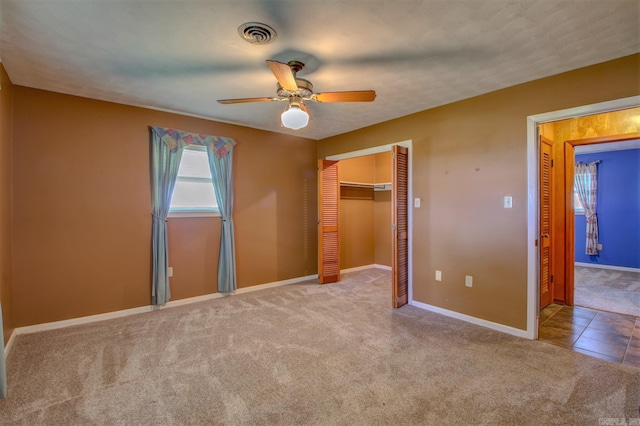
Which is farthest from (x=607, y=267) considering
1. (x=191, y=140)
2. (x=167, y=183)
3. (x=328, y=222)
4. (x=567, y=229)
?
(x=167, y=183)

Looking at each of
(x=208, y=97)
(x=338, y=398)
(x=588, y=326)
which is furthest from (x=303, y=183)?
(x=588, y=326)

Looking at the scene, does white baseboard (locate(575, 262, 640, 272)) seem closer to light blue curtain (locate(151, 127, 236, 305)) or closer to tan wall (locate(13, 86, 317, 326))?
tan wall (locate(13, 86, 317, 326))

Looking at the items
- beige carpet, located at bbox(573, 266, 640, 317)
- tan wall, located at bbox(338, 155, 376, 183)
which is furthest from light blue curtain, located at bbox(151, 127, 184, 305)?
beige carpet, located at bbox(573, 266, 640, 317)

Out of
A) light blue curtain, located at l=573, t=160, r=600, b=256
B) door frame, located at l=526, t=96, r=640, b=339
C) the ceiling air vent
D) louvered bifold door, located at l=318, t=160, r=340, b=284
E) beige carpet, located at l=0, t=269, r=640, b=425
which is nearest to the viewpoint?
beige carpet, located at l=0, t=269, r=640, b=425

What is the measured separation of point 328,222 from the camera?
199 inches

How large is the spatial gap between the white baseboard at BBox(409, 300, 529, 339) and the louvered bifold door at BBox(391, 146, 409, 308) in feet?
0.82

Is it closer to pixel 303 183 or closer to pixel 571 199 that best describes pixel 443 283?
pixel 571 199

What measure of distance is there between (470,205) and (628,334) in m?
1.94

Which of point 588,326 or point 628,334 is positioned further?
point 588,326

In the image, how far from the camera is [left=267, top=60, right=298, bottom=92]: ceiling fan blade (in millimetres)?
1938

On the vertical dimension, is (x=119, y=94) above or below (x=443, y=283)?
above

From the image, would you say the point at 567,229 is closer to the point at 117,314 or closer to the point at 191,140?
the point at 191,140

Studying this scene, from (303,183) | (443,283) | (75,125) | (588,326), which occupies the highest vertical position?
(75,125)

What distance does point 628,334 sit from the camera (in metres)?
2.97
